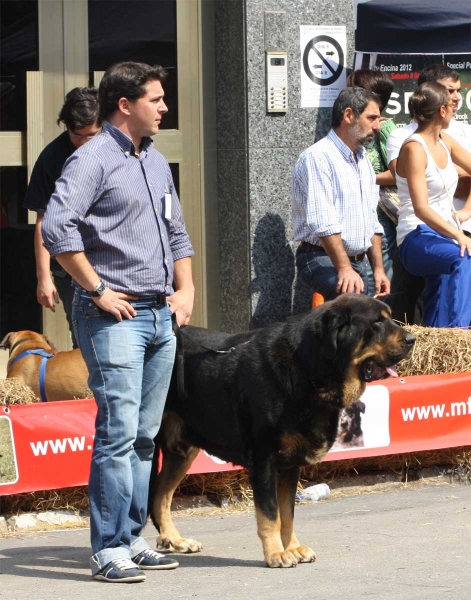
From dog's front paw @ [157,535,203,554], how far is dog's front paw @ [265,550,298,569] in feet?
1.74

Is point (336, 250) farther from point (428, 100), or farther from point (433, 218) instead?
point (428, 100)

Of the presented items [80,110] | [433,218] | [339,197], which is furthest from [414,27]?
[80,110]

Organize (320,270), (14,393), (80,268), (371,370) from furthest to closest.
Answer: (320,270) → (14,393) → (371,370) → (80,268)

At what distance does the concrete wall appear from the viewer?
27.6 ft

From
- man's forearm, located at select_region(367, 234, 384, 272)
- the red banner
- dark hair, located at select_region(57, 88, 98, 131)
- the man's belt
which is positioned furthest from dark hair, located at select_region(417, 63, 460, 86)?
dark hair, located at select_region(57, 88, 98, 131)

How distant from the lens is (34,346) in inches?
279

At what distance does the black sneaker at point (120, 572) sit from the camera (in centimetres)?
488

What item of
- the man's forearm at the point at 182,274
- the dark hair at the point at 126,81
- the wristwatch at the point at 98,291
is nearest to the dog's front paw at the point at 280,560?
the man's forearm at the point at 182,274

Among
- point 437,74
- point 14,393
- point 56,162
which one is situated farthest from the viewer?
point 437,74

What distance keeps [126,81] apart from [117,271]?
0.82 meters

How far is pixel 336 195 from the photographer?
7359 mm

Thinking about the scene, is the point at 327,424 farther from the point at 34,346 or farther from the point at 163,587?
the point at 34,346

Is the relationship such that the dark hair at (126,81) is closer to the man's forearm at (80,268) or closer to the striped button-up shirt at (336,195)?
the man's forearm at (80,268)

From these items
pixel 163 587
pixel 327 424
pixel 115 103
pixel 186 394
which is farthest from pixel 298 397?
pixel 115 103
